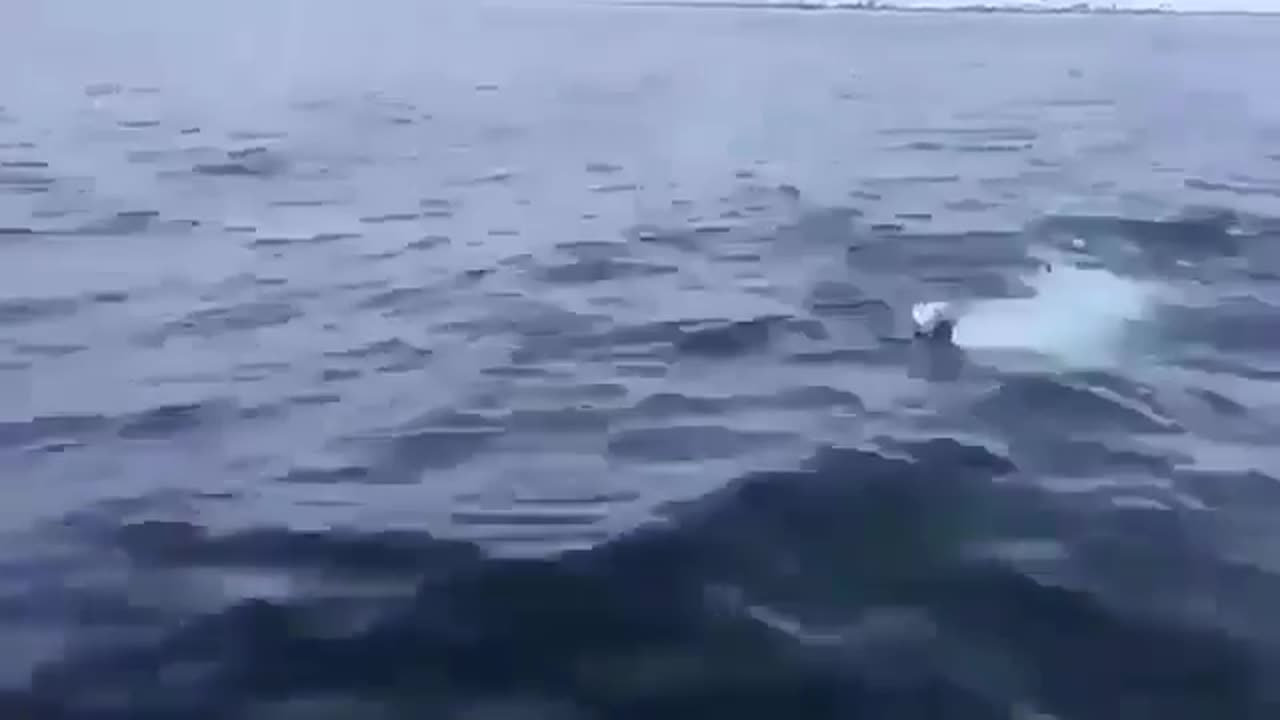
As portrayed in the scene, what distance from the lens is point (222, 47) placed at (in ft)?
310

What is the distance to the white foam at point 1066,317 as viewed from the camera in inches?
819

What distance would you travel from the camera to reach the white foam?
68.2ft

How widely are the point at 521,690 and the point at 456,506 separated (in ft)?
13.2

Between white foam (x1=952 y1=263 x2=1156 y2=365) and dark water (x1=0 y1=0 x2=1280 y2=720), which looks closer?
dark water (x1=0 y1=0 x2=1280 y2=720)

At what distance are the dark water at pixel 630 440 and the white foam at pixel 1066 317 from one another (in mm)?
127

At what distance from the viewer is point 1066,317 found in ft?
74.6

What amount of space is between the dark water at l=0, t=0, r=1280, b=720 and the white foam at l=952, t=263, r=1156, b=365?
127mm

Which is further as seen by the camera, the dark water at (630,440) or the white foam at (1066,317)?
the white foam at (1066,317)

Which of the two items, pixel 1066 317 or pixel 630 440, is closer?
pixel 630 440

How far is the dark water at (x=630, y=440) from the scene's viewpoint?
449 inches

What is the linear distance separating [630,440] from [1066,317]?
10.4m

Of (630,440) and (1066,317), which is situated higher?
(1066,317)

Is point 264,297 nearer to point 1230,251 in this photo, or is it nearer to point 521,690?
point 521,690

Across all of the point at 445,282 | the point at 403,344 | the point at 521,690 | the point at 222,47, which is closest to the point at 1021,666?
the point at 521,690
